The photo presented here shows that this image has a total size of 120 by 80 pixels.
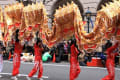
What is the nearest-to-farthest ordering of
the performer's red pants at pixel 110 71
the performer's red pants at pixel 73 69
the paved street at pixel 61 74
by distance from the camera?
the performer's red pants at pixel 110 71 < the performer's red pants at pixel 73 69 < the paved street at pixel 61 74

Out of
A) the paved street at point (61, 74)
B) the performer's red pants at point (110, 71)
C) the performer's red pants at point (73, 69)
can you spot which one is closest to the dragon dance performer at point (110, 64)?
the performer's red pants at point (110, 71)

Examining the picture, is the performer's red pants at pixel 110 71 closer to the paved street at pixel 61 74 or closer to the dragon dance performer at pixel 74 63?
the dragon dance performer at pixel 74 63

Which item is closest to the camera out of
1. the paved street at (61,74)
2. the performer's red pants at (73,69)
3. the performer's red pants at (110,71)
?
the performer's red pants at (110,71)

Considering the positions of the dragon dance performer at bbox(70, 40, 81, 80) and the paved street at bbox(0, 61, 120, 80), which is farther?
the paved street at bbox(0, 61, 120, 80)

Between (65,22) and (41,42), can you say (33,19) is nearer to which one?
(41,42)

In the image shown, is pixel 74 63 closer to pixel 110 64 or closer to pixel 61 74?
pixel 110 64

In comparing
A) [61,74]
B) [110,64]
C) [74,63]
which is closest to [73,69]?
[74,63]

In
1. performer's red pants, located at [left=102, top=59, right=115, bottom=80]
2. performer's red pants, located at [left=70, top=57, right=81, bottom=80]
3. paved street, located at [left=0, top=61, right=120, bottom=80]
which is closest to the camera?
performer's red pants, located at [left=102, top=59, right=115, bottom=80]

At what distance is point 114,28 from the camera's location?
20.2ft

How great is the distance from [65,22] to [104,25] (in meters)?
1.35

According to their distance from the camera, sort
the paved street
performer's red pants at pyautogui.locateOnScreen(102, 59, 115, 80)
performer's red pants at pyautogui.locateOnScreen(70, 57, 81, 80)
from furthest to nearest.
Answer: the paved street
performer's red pants at pyautogui.locateOnScreen(70, 57, 81, 80)
performer's red pants at pyautogui.locateOnScreen(102, 59, 115, 80)

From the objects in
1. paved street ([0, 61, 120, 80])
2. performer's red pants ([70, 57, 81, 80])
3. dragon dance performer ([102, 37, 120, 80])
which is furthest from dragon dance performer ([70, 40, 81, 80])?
paved street ([0, 61, 120, 80])

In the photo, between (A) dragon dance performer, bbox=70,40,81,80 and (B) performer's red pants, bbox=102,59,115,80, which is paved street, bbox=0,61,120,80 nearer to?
(A) dragon dance performer, bbox=70,40,81,80

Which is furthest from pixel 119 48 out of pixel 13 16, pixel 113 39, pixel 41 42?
pixel 13 16
